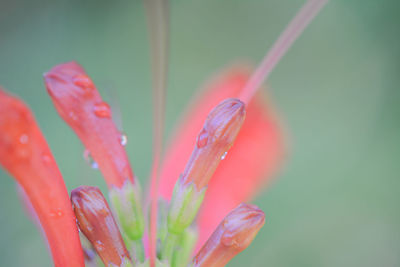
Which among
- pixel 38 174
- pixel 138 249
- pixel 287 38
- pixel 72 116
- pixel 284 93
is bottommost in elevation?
pixel 138 249

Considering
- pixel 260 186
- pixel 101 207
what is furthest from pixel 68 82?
pixel 260 186

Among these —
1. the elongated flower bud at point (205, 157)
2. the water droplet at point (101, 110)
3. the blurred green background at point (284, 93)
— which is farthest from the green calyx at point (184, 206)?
the blurred green background at point (284, 93)

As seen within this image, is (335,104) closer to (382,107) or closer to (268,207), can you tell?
(382,107)

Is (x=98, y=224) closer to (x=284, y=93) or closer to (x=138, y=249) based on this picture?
(x=138, y=249)

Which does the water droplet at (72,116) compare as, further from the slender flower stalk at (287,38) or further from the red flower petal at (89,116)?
the slender flower stalk at (287,38)

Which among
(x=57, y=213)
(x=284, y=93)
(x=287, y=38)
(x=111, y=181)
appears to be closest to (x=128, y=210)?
(x=111, y=181)

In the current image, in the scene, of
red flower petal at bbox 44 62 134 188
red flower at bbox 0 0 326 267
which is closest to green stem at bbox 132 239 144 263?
red flower at bbox 0 0 326 267

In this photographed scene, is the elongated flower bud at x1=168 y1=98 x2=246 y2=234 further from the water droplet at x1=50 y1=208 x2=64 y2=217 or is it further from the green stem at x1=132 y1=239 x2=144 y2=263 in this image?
the water droplet at x1=50 y1=208 x2=64 y2=217

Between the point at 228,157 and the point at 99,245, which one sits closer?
the point at 99,245
